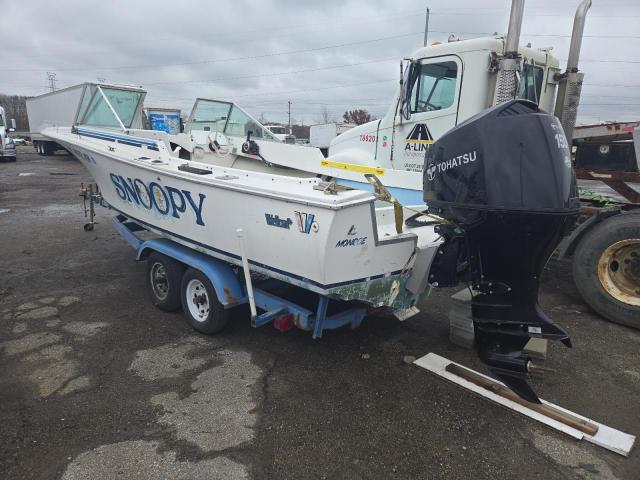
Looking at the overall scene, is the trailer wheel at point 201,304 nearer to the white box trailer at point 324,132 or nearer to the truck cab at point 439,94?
the truck cab at point 439,94

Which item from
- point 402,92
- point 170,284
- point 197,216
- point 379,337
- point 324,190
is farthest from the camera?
point 402,92

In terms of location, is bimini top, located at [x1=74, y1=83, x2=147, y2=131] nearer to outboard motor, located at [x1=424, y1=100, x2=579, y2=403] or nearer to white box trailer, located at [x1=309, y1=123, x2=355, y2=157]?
outboard motor, located at [x1=424, y1=100, x2=579, y2=403]

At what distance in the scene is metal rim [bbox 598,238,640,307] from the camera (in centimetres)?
406

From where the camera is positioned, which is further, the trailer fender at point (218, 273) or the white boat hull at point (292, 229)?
the trailer fender at point (218, 273)

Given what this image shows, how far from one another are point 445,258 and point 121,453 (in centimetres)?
220

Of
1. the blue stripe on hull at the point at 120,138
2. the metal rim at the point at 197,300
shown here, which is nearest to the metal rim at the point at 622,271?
the metal rim at the point at 197,300

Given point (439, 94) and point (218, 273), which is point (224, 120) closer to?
point (439, 94)

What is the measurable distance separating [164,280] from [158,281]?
0.10m

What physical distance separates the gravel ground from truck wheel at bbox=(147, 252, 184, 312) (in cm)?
13

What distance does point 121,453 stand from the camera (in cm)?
241

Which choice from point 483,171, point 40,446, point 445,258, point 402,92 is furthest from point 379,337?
point 402,92

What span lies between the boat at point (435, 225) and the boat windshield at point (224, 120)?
6.64 feet

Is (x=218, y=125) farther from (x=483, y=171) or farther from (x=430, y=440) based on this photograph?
(x=430, y=440)

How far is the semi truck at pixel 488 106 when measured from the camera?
13.6 feet
